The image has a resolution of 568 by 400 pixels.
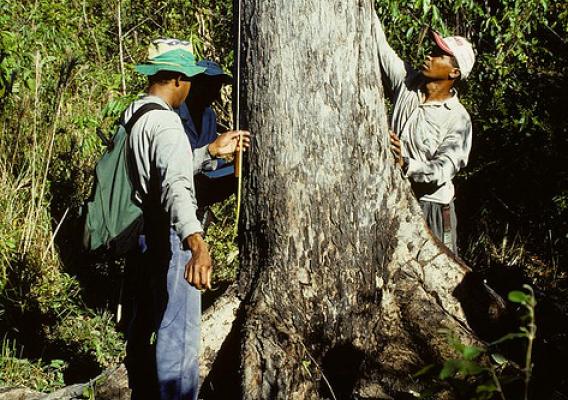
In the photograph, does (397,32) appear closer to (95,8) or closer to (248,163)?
(248,163)

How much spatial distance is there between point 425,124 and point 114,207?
1.79 m

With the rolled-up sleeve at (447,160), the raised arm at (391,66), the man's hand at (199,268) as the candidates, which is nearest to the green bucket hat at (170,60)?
the man's hand at (199,268)

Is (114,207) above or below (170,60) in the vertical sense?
below

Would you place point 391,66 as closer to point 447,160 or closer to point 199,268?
point 447,160

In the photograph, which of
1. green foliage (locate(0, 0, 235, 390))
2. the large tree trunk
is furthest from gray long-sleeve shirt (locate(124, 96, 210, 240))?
green foliage (locate(0, 0, 235, 390))

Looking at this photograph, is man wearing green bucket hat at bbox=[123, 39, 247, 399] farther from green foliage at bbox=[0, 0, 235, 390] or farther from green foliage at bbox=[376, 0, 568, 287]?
green foliage at bbox=[376, 0, 568, 287]

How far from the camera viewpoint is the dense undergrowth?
4941 mm

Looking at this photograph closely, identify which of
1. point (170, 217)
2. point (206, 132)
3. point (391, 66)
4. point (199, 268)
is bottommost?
point (199, 268)

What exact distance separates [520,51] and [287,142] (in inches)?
144

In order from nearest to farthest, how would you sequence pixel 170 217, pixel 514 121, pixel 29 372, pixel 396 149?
pixel 170 217 → pixel 396 149 → pixel 29 372 → pixel 514 121

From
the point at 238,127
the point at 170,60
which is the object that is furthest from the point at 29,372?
the point at 170,60

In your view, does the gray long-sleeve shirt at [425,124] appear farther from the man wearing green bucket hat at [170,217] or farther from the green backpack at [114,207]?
the green backpack at [114,207]

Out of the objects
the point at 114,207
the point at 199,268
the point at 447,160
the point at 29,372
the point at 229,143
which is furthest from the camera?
the point at 29,372

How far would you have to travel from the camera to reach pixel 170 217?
10.4ft
